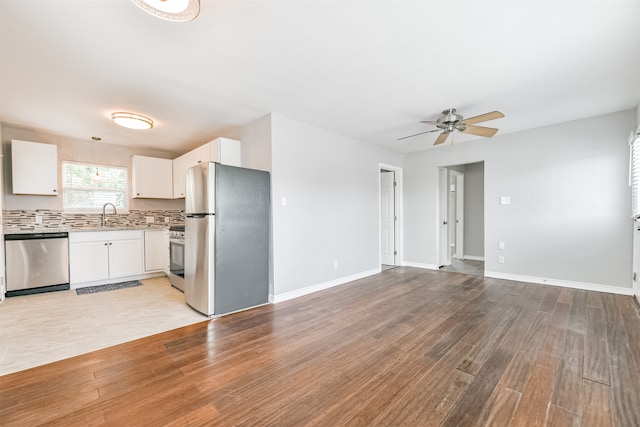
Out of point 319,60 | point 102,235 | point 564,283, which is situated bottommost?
point 564,283

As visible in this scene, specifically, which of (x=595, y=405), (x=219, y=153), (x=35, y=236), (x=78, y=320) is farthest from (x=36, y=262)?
(x=595, y=405)

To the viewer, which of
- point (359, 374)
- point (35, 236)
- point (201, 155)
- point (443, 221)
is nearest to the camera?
point (359, 374)

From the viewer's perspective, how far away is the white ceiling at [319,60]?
1.78 meters

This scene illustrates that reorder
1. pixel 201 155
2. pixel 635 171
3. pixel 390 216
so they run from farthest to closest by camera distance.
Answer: pixel 390 216 < pixel 201 155 < pixel 635 171

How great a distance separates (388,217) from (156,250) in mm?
4625

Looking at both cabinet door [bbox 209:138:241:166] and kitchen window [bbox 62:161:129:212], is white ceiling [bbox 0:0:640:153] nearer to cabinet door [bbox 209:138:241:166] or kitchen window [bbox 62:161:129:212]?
cabinet door [bbox 209:138:241:166]

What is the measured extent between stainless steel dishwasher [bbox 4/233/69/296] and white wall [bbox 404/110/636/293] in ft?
22.0

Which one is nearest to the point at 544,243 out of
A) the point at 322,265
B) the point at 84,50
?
the point at 322,265

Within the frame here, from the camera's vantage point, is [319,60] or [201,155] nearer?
[319,60]

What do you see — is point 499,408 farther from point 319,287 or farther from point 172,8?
A: point 172,8

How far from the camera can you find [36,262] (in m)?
3.82

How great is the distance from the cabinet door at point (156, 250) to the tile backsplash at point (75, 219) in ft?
1.82

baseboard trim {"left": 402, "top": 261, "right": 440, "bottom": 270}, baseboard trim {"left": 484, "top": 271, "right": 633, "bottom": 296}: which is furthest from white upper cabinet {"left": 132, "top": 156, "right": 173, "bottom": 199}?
baseboard trim {"left": 484, "top": 271, "right": 633, "bottom": 296}

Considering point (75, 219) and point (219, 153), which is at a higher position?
point (219, 153)
